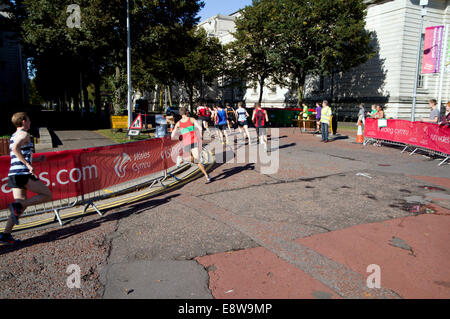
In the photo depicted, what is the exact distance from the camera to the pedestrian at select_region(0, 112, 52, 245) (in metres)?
4.97

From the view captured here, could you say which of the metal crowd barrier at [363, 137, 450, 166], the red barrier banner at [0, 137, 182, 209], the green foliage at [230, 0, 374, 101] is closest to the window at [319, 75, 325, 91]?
the green foliage at [230, 0, 374, 101]

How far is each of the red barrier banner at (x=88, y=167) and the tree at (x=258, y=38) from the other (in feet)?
80.5

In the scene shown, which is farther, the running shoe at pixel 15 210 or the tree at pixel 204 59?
the tree at pixel 204 59

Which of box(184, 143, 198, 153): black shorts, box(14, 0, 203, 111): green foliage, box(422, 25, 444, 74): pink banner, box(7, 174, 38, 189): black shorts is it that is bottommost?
box(7, 174, 38, 189): black shorts

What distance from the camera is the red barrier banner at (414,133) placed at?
37.7 feet

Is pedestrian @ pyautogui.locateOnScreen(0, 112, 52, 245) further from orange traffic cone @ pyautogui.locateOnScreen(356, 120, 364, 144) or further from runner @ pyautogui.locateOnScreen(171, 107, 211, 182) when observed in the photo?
orange traffic cone @ pyautogui.locateOnScreen(356, 120, 364, 144)

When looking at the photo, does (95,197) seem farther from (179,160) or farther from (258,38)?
(258,38)

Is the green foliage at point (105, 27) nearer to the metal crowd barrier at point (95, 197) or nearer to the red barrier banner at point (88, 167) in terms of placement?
the metal crowd barrier at point (95, 197)

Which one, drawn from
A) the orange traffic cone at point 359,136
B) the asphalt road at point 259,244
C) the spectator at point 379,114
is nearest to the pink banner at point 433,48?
the spectator at point 379,114

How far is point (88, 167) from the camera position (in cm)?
671

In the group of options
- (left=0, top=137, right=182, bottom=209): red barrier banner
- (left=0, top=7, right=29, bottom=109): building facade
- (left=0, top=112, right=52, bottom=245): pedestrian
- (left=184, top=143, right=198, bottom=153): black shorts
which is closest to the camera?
(left=0, top=112, right=52, bottom=245): pedestrian

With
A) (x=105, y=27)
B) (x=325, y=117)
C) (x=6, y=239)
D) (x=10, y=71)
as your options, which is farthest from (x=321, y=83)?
(x=10, y=71)

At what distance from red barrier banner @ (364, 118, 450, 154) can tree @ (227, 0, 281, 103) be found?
16.3m
